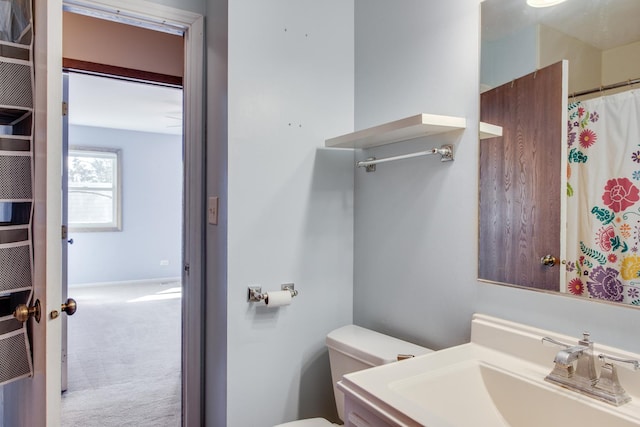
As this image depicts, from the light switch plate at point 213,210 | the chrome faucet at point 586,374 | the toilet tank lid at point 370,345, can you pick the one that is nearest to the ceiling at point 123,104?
the light switch plate at point 213,210

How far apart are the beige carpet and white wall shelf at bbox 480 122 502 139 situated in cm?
221

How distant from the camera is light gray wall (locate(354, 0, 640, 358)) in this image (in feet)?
4.01

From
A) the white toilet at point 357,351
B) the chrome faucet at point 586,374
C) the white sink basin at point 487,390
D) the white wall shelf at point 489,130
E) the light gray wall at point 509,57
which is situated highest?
the light gray wall at point 509,57

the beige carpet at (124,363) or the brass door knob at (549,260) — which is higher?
Result: the brass door knob at (549,260)

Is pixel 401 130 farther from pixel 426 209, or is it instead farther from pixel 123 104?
pixel 123 104

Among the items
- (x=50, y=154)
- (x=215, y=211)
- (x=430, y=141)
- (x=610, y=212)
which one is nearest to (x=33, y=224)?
(x=50, y=154)

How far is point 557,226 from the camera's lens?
3.63 ft

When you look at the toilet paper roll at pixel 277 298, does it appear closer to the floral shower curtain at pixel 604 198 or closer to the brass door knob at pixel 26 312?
the brass door knob at pixel 26 312

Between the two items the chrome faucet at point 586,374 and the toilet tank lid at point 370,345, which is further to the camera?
the toilet tank lid at point 370,345

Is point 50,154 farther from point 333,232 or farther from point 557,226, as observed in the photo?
point 557,226

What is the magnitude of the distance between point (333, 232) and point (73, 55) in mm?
1913

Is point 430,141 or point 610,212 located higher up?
point 430,141

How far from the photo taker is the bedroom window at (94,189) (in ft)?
19.5

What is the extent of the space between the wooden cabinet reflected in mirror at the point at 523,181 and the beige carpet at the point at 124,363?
2.04 m
